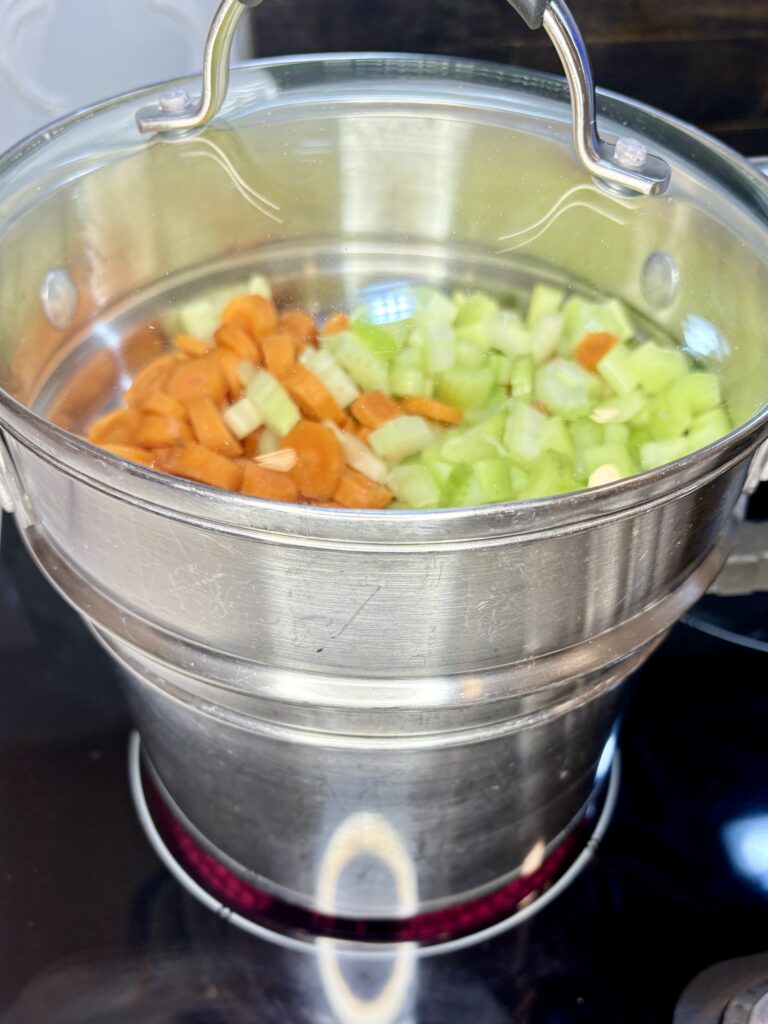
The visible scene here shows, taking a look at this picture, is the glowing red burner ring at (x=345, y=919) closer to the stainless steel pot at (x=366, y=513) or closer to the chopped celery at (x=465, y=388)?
the stainless steel pot at (x=366, y=513)

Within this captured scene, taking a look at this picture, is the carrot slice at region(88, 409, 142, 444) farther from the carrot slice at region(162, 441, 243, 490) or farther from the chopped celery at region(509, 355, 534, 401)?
the chopped celery at region(509, 355, 534, 401)

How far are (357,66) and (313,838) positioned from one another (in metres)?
0.77

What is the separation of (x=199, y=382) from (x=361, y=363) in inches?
6.3

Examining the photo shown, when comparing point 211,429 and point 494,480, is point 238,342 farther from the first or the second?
point 494,480

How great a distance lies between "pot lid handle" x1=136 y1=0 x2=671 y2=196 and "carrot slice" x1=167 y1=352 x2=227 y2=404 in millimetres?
225

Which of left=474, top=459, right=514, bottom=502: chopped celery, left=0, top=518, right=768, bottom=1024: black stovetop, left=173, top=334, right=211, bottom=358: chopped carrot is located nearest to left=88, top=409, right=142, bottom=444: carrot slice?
left=173, top=334, right=211, bottom=358: chopped carrot

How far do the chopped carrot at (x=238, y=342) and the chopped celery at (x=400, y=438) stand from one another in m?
0.15

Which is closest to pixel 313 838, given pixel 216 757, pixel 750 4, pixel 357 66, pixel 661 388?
pixel 216 757

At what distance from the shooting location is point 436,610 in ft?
2.10

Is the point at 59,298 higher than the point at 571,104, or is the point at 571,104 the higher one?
the point at 571,104

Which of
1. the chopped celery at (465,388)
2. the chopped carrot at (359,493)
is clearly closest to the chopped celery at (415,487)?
the chopped carrot at (359,493)

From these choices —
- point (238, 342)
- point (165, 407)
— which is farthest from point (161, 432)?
point (238, 342)

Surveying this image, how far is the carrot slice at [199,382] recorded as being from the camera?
2.95ft

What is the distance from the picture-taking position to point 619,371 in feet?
3.07
